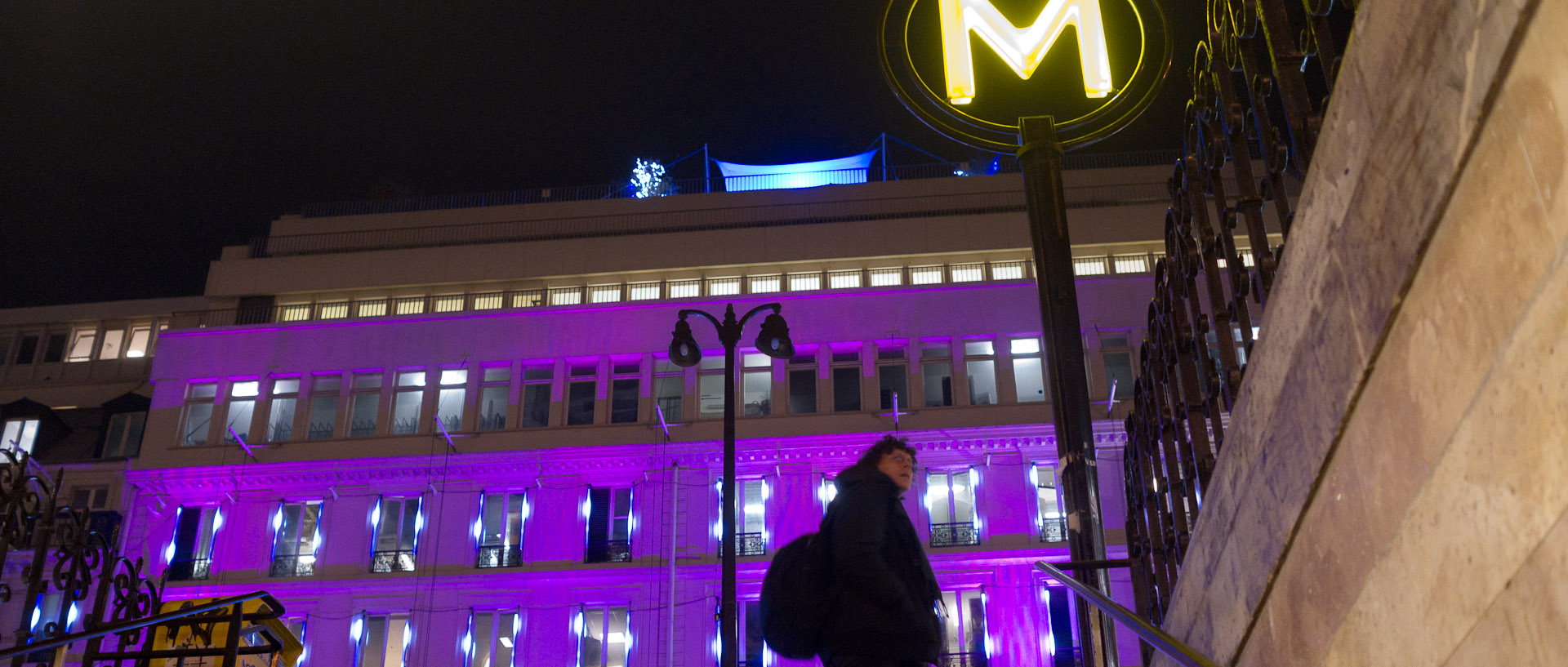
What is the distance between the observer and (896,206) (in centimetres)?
3812

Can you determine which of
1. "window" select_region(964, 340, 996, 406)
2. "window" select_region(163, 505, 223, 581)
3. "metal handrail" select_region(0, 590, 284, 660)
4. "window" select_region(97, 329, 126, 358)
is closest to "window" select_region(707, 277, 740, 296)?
"window" select_region(964, 340, 996, 406)

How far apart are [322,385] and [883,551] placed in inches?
1373

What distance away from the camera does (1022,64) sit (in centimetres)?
614

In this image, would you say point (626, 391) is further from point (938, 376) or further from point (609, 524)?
point (938, 376)

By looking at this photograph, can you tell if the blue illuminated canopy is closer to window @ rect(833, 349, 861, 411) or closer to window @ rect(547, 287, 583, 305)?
window @ rect(547, 287, 583, 305)

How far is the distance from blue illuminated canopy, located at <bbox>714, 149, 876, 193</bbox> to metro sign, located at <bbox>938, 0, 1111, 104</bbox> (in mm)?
34687

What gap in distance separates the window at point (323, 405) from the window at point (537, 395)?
6.00 metres

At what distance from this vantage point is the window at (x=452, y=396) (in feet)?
114

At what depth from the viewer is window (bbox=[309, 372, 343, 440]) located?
1380 inches

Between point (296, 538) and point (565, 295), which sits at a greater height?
point (565, 295)

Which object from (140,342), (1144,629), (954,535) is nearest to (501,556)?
(954,535)

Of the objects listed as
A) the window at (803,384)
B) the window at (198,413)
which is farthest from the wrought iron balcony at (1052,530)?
the window at (198,413)

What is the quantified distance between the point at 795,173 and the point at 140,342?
25.5 meters

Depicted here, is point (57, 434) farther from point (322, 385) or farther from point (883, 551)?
point (883, 551)
